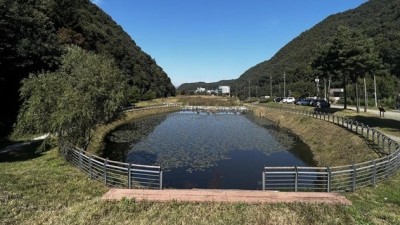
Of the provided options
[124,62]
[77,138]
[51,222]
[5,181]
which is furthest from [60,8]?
[51,222]

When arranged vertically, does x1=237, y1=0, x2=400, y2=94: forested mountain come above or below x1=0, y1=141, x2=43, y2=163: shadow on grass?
above

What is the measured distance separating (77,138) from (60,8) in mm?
65864

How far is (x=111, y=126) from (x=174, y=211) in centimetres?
4294

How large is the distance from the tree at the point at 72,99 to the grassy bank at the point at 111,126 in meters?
7.71

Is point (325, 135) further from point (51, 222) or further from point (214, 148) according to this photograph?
point (51, 222)

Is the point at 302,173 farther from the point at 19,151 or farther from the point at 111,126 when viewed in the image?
the point at 111,126

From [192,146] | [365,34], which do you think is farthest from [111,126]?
[365,34]

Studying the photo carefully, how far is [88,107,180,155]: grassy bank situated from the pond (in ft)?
3.41

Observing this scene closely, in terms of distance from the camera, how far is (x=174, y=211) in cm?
1263

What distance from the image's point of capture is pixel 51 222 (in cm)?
1202

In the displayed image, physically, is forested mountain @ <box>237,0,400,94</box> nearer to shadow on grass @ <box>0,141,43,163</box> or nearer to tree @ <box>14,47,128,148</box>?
tree @ <box>14,47,128,148</box>

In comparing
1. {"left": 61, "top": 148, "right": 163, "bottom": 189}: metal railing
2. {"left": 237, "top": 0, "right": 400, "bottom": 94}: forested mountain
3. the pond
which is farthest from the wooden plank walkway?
{"left": 237, "top": 0, "right": 400, "bottom": 94}: forested mountain

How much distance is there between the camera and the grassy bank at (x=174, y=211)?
12109 millimetres

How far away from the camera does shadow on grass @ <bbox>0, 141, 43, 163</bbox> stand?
934 inches
